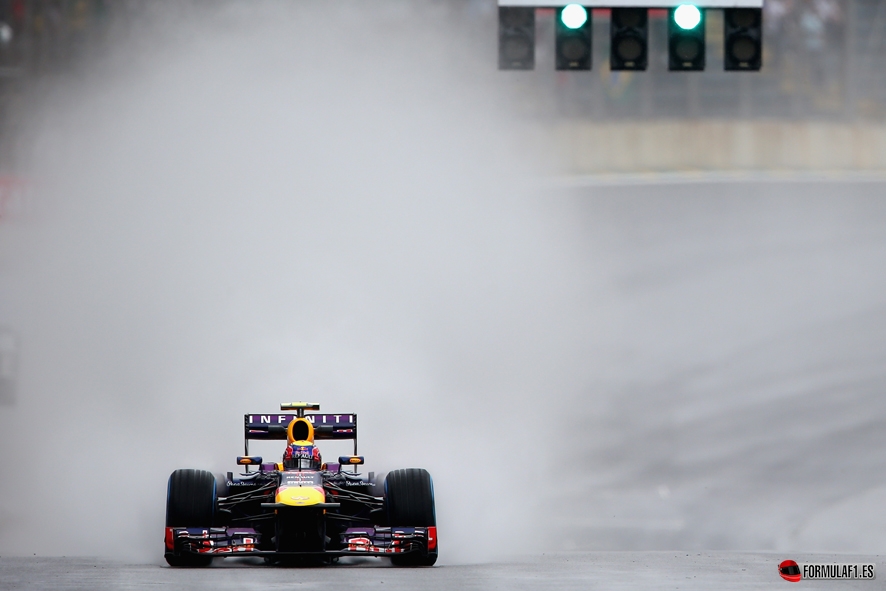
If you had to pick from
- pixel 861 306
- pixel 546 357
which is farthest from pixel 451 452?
pixel 861 306

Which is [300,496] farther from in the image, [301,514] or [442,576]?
[442,576]

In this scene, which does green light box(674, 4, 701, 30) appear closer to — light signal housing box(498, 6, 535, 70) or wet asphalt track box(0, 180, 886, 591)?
light signal housing box(498, 6, 535, 70)

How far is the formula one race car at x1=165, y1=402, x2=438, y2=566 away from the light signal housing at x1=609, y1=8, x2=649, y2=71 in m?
4.63

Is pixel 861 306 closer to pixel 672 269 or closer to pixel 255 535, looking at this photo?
pixel 672 269

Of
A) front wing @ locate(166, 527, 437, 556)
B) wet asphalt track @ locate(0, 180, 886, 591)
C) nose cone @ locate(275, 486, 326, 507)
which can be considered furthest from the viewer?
wet asphalt track @ locate(0, 180, 886, 591)

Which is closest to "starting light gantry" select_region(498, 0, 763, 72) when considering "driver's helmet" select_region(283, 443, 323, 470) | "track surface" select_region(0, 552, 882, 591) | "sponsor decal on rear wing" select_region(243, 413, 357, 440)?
"sponsor decal on rear wing" select_region(243, 413, 357, 440)

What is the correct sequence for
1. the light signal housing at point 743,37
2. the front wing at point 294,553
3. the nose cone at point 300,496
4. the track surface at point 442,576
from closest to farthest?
the track surface at point 442,576 → the nose cone at point 300,496 → the front wing at point 294,553 → the light signal housing at point 743,37

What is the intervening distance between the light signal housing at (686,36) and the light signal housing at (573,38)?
33.5 inches

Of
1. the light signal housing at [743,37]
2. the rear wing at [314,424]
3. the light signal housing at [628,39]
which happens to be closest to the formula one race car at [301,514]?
the rear wing at [314,424]

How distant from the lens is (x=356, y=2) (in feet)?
104

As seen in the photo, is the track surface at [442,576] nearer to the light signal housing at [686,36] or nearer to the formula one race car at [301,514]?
the formula one race car at [301,514]

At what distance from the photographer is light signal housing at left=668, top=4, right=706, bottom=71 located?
16.3 meters

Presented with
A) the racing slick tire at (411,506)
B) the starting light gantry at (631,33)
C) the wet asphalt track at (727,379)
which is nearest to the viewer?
the racing slick tire at (411,506)

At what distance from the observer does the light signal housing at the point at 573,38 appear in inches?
636
